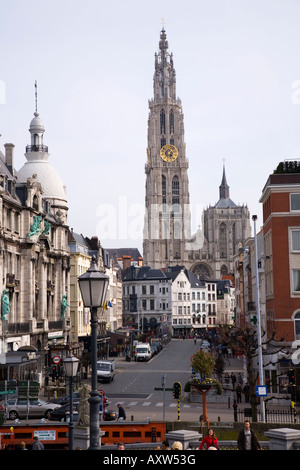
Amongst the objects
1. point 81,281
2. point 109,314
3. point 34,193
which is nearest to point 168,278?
point 109,314

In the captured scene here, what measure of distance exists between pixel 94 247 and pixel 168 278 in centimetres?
4327

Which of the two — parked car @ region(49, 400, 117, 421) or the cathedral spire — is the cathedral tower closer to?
the cathedral spire

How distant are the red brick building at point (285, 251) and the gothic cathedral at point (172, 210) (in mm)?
140006

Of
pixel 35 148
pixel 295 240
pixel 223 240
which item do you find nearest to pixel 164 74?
pixel 223 240

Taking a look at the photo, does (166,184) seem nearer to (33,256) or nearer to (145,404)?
(33,256)

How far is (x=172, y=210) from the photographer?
18300 cm

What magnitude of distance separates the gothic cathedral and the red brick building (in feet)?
459

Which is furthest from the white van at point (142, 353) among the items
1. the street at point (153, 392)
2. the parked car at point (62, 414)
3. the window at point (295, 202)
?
the parked car at point (62, 414)

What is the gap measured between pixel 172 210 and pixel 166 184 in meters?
7.51

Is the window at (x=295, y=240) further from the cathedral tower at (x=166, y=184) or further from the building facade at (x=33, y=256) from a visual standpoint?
the cathedral tower at (x=166, y=184)

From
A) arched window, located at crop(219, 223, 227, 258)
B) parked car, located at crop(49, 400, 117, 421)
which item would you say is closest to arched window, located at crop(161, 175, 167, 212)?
arched window, located at crop(219, 223, 227, 258)

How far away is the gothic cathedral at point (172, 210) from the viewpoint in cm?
18162

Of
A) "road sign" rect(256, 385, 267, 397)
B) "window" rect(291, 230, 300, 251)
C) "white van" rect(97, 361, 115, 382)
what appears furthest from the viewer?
"white van" rect(97, 361, 115, 382)

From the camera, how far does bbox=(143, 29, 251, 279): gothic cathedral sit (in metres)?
182
